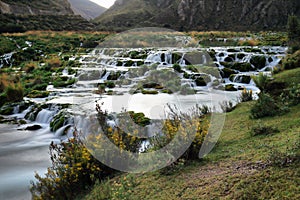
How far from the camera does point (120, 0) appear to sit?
5384 inches

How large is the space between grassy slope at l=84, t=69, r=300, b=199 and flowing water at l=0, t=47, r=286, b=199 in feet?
9.83

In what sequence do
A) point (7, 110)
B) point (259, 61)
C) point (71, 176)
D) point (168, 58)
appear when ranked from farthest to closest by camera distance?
point (168, 58) → point (259, 61) → point (7, 110) → point (71, 176)

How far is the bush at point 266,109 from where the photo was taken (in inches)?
289

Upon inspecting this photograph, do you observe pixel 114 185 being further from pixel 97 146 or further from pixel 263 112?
pixel 263 112


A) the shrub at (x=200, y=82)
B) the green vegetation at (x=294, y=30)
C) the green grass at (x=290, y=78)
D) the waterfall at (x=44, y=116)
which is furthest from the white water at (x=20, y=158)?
the green vegetation at (x=294, y=30)

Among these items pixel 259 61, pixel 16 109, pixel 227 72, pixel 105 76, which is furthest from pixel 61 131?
pixel 259 61

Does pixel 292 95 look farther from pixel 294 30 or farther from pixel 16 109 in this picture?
pixel 294 30

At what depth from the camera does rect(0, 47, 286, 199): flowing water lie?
791 cm

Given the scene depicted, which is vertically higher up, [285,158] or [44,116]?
[285,158]

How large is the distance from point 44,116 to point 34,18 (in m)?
52.9

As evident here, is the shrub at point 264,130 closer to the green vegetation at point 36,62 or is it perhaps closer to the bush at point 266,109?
the bush at point 266,109

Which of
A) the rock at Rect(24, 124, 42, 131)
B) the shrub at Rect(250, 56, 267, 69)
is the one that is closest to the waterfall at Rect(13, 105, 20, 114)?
the rock at Rect(24, 124, 42, 131)

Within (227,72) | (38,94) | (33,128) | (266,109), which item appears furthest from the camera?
(227,72)

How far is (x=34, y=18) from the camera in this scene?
5869cm
